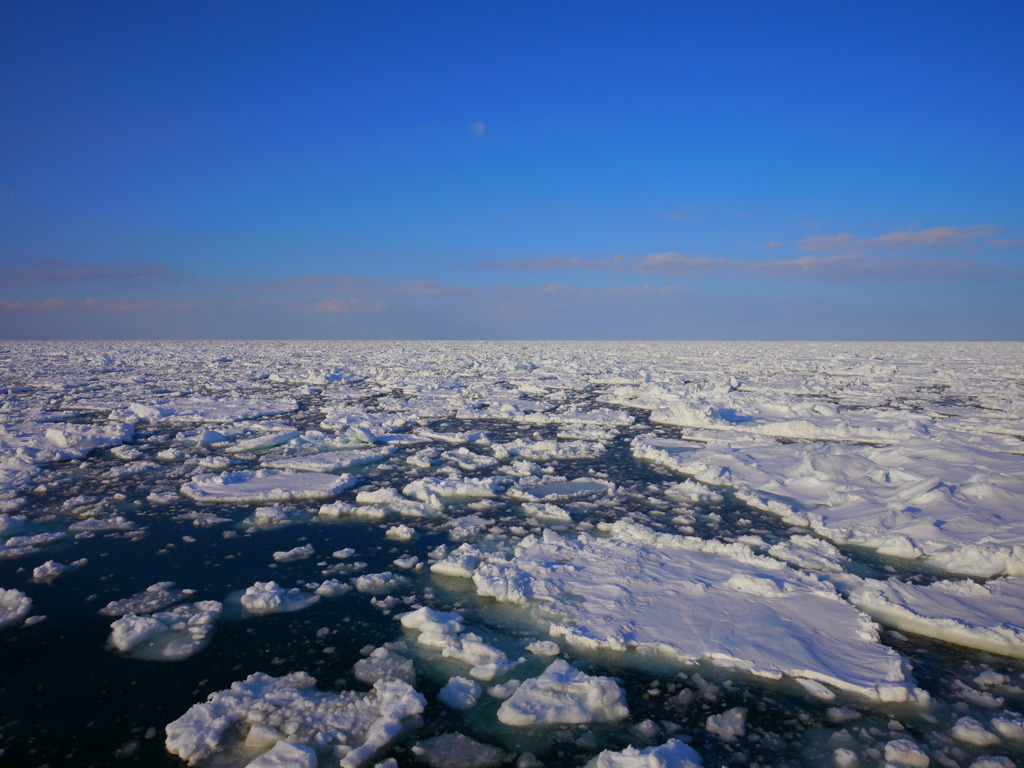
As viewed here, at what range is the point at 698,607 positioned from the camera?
12.7 feet

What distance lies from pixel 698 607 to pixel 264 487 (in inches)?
199

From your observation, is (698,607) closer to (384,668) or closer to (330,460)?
(384,668)

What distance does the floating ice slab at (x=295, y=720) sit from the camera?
8.38 ft

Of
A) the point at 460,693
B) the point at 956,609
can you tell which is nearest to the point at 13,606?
the point at 460,693

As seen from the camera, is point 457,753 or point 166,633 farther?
point 166,633

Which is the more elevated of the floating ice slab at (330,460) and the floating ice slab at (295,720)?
the floating ice slab at (295,720)

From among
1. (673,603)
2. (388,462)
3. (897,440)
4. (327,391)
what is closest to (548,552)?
(673,603)

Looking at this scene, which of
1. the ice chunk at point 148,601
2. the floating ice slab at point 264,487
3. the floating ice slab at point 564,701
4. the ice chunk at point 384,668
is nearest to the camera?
the floating ice slab at point 564,701

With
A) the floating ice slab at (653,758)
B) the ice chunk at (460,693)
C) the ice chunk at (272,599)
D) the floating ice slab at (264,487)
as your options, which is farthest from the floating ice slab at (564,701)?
the floating ice slab at (264,487)

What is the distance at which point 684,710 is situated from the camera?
287 cm

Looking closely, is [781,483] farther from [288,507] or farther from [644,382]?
[644,382]

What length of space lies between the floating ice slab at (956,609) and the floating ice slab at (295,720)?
318cm

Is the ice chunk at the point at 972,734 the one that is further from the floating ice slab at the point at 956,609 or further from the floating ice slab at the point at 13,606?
the floating ice slab at the point at 13,606

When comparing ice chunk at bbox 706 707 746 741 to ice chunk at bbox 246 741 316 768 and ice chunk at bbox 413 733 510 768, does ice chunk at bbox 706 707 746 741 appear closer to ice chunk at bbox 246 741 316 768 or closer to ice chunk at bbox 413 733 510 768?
ice chunk at bbox 413 733 510 768
